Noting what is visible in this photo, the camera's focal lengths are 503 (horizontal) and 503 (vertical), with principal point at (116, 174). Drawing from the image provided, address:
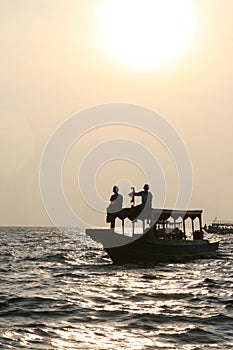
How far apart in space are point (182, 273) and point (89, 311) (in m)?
12.7

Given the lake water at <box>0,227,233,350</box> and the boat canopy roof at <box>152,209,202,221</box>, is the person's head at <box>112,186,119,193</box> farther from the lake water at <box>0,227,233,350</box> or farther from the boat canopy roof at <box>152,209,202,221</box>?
the lake water at <box>0,227,233,350</box>

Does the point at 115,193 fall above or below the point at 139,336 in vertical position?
above

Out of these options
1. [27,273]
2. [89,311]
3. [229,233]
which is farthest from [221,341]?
[229,233]

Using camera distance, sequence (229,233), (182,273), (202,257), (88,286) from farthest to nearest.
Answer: (229,233), (202,257), (182,273), (88,286)

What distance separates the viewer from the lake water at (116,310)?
43.1 feet

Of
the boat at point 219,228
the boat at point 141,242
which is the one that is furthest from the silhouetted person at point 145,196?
the boat at point 219,228

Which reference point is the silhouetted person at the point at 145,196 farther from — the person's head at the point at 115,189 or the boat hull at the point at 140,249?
the boat hull at the point at 140,249

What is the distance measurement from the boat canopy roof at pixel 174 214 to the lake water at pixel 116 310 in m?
5.62

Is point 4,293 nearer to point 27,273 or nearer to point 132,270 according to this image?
point 27,273

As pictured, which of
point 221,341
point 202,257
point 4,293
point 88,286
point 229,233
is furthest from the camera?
point 229,233

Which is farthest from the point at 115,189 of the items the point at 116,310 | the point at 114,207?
the point at 116,310

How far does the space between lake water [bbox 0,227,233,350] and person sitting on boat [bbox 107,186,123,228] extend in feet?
13.7

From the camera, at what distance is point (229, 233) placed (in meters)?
134

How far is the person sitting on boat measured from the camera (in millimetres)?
32438
